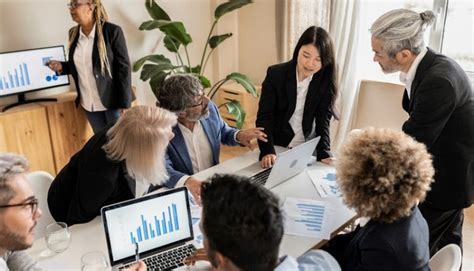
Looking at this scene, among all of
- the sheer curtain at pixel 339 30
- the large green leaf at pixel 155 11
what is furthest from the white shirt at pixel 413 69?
the large green leaf at pixel 155 11

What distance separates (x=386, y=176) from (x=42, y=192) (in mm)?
1474

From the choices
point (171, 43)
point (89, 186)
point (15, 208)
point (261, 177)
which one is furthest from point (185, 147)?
point (171, 43)

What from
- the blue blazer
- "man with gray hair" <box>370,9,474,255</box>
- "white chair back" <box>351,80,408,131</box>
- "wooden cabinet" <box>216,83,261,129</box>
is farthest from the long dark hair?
"wooden cabinet" <box>216,83,261,129</box>

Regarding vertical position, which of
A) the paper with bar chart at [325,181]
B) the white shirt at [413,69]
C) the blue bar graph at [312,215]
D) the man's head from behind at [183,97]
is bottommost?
the blue bar graph at [312,215]

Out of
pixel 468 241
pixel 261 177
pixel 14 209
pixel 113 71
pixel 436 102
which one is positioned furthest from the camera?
pixel 113 71

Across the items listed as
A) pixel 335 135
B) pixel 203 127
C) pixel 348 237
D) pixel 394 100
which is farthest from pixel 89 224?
pixel 335 135

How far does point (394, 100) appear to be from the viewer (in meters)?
3.21

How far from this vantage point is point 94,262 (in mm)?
1502

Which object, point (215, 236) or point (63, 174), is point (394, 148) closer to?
point (215, 236)

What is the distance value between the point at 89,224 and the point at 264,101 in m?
1.18

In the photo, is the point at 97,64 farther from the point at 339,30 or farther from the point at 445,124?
the point at 445,124

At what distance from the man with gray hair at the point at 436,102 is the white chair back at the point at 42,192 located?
163cm

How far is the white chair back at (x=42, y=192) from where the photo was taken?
6.24 feet

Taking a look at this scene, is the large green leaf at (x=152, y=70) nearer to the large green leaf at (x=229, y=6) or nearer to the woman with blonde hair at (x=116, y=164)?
the large green leaf at (x=229, y=6)
